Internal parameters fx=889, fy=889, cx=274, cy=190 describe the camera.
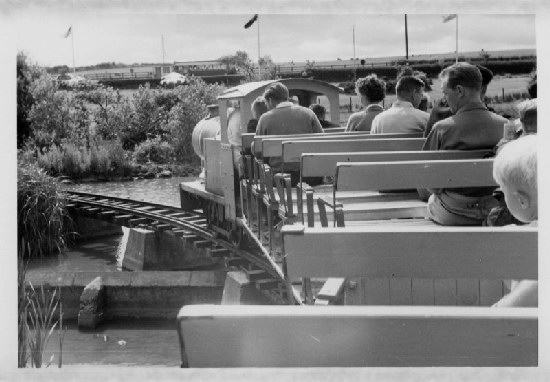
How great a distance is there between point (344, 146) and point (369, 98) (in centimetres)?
158

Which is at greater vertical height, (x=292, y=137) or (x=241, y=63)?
(x=241, y=63)

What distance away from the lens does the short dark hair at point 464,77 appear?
4.96m

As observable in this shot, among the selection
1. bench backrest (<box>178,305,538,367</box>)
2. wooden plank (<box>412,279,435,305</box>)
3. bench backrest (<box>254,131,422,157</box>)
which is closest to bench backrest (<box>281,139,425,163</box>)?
bench backrest (<box>254,131,422,157</box>)

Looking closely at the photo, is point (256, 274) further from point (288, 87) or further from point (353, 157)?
point (353, 157)

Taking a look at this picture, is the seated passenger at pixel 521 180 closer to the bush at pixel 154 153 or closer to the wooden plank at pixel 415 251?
the wooden plank at pixel 415 251

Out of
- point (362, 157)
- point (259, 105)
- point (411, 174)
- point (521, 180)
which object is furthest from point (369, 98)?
point (521, 180)

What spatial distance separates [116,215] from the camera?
19359mm

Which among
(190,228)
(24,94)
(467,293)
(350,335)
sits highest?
(24,94)

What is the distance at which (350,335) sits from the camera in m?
2.18

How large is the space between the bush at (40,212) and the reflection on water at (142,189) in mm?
3748

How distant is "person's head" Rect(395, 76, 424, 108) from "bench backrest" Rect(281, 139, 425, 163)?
0.68m

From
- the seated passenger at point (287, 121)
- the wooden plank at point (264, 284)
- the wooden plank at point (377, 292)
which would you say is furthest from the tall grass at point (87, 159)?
the wooden plank at point (377, 292)

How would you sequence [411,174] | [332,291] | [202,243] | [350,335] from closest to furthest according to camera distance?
[350,335]
[332,291]
[411,174]
[202,243]

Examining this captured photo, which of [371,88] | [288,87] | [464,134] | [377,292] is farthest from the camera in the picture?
[288,87]
